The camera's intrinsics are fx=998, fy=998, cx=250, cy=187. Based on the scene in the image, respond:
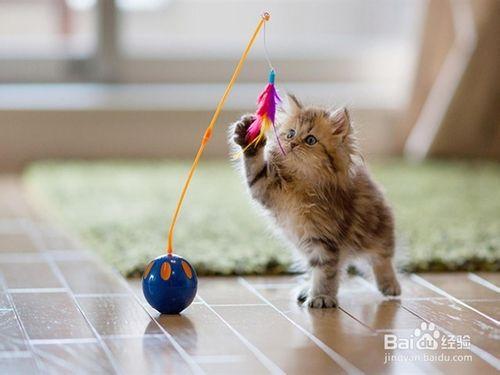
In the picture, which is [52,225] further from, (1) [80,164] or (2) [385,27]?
(2) [385,27]

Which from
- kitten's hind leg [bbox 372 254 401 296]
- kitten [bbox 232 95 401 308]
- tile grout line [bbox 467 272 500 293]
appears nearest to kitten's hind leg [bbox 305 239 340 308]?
kitten [bbox 232 95 401 308]

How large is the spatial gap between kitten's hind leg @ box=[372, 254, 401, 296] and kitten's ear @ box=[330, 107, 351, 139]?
0.36 metres

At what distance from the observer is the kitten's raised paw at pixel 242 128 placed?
2256 mm

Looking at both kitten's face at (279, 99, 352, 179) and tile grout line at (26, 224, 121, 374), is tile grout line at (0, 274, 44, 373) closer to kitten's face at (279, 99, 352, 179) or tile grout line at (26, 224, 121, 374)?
tile grout line at (26, 224, 121, 374)

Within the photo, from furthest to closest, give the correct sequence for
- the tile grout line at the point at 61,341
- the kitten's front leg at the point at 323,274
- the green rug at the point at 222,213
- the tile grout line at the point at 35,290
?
the green rug at the point at 222,213, the tile grout line at the point at 35,290, the kitten's front leg at the point at 323,274, the tile grout line at the point at 61,341

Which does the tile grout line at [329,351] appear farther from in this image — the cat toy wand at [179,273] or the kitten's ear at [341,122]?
the kitten's ear at [341,122]

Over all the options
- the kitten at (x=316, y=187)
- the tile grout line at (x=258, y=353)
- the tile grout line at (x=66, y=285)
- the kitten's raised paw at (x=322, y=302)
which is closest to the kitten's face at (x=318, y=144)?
the kitten at (x=316, y=187)

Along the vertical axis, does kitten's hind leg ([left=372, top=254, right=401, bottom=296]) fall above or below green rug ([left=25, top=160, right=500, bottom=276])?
above

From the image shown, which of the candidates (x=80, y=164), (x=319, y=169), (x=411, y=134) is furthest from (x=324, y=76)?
(x=319, y=169)

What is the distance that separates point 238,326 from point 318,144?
451 millimetres

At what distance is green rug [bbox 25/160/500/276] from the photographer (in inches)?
111

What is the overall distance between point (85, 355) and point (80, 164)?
9.25 feet

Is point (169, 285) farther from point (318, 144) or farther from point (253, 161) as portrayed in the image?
point (318, 144)

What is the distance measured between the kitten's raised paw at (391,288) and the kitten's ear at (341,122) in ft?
1.41
